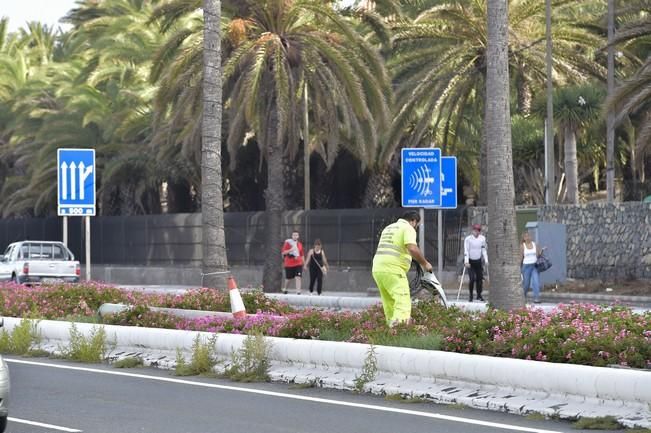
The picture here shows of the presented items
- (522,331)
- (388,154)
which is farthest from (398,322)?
(388,154)

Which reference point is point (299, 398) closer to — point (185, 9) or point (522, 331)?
point (522, 331)

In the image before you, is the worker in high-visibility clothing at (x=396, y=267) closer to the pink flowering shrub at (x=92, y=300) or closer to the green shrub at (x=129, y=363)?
the green shrub at (x=129, y=363)

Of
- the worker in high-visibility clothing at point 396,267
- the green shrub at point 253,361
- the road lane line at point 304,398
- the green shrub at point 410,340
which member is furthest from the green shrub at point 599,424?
the worker in high-visibility clothing at point 396,267

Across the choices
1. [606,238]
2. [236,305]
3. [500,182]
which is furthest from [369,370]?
[606,238]

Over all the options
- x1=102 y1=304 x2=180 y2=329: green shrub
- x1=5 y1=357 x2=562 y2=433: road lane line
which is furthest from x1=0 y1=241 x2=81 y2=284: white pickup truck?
x1=5 y1=357 x2=562 y2=433: road lane line

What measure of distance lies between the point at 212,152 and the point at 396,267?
7572 millimetres

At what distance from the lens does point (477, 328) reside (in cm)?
1400

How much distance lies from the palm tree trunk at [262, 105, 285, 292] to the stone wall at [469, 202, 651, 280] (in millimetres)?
7530

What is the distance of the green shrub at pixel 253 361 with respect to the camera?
1483 cm

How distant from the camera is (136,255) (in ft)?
164

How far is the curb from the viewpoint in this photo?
1096cm

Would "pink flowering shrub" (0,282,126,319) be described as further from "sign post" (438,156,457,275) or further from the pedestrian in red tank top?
the pedestrian in red tank top

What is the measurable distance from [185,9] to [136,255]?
59.6 ft

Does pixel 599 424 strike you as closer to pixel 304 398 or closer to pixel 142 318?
Result: pixel 304 398
